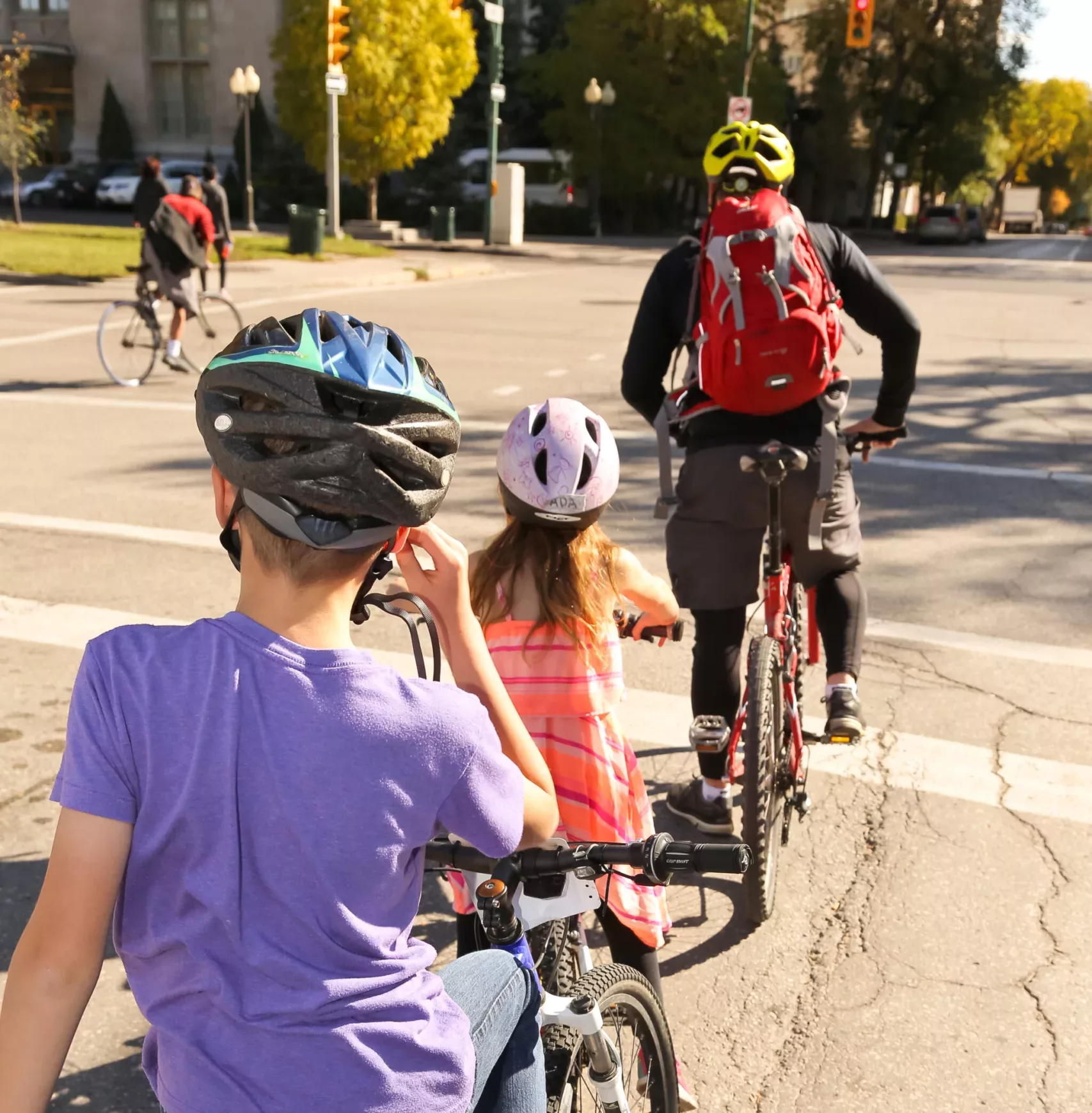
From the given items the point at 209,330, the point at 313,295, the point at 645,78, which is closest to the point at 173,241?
the point at 209,330

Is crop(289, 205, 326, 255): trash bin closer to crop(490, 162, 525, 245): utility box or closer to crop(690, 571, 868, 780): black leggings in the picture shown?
crop(490, 162, 525, 245): utility box

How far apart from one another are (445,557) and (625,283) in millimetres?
24076

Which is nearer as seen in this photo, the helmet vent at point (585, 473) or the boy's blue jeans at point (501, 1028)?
the boy's blue jeans at point (501, 1028)

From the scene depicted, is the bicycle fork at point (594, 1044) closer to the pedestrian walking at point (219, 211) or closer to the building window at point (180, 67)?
the pedestrian walking at point (219, 211)

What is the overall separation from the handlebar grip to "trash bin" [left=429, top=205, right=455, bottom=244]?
3500 centimetres

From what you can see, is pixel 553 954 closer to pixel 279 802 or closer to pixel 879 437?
pixel 279 802

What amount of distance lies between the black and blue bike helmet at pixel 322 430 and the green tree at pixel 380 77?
31.7 m

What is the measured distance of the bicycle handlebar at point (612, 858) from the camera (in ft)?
5.57

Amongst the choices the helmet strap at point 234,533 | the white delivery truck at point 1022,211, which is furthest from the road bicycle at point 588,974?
the white delivery truck at point 1022,211

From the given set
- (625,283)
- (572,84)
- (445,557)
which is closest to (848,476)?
(445,557)

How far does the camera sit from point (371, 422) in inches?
63.2

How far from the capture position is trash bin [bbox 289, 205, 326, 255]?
84.1 feet

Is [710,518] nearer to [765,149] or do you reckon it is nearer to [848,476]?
[848,476]

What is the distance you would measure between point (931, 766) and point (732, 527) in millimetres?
1409
